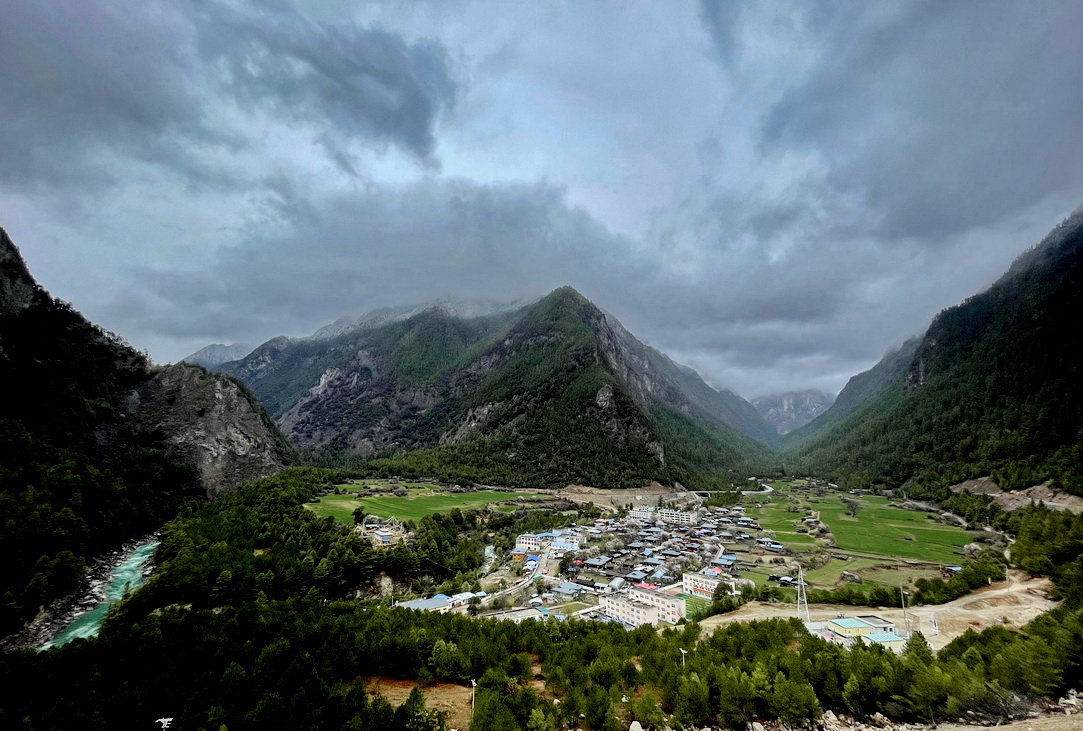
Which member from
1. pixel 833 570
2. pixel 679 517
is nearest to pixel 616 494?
pixel 679 517

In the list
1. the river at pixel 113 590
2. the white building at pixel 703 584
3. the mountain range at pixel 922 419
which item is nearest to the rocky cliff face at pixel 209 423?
the river at pixel 113 590

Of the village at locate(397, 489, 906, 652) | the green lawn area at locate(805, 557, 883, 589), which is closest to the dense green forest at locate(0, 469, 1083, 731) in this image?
the village at locate(397, 489, 906, 652)

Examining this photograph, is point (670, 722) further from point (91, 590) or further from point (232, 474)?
point (232, 474)

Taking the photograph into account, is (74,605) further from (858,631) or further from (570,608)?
(858,631)

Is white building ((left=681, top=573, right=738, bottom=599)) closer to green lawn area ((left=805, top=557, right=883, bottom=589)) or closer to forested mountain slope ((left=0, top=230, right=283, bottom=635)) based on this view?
A: green lawn area ((left=805, top=557, right=883, bottom=589))

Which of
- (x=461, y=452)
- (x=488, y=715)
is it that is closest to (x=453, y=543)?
(x=488, y=715)

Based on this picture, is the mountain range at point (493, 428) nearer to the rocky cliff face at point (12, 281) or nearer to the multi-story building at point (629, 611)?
the rocky cliff face at point (12, 281)
